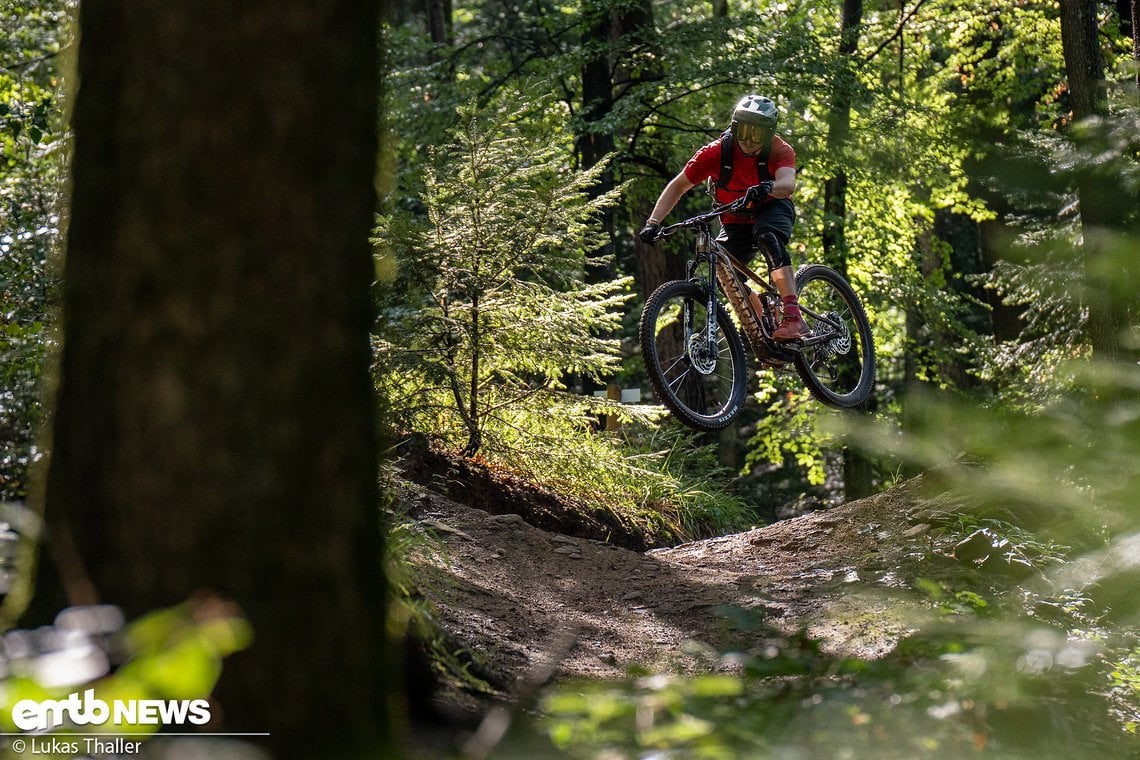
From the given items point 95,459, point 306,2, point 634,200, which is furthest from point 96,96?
point 634,200

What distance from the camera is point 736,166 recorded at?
7539 mm

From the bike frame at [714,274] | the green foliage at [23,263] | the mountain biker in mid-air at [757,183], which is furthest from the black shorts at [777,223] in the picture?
the green foliage at [23,263]

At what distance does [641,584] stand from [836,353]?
2964mm

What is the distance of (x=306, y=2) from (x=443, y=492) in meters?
5.97

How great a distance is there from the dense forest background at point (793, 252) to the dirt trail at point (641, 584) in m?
0.68

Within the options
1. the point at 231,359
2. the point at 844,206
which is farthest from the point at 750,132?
the point at 844,206

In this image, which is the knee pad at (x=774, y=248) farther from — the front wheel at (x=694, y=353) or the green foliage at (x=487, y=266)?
the green foliage at (x=487, y=266)

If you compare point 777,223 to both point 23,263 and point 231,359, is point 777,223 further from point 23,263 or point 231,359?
point 231,359

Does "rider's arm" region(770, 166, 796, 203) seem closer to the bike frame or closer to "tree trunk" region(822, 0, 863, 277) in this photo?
the bike frame

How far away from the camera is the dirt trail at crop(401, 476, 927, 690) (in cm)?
498

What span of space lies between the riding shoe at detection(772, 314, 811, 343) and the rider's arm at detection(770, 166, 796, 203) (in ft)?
3.11

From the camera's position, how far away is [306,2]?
2.54 meters

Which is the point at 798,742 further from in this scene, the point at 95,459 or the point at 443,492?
the point at 443,492

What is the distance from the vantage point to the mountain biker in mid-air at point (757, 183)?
23.7 feet
